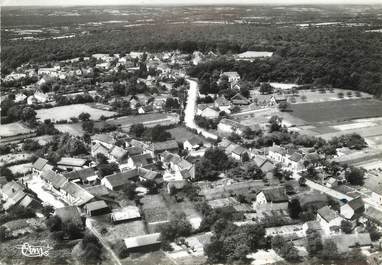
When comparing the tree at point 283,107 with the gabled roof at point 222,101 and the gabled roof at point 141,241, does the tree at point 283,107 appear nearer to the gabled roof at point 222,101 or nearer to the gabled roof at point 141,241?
the gabled roof at point 222,101

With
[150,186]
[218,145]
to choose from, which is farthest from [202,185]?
[218,145]

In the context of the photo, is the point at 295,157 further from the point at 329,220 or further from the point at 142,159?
the point at 142,159

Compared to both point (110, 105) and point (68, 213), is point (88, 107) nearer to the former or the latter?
point (110, 105)

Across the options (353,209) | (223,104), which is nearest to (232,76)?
(223,104)

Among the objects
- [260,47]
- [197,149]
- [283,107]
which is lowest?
[197,149]

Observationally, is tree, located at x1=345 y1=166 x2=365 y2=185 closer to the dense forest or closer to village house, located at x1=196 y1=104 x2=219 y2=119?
village house, located at x1=196 y1=104 x2=219 y2=119

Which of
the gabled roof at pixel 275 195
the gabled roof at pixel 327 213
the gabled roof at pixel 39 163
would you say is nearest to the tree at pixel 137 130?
the gabled roof at pixel 39 163
